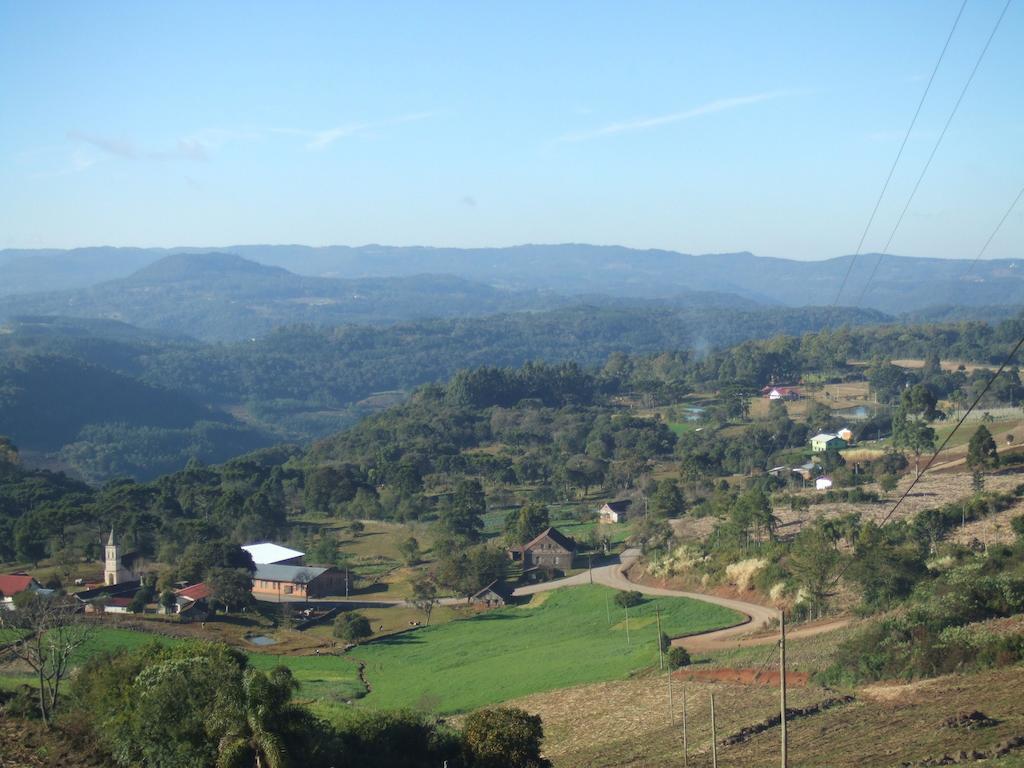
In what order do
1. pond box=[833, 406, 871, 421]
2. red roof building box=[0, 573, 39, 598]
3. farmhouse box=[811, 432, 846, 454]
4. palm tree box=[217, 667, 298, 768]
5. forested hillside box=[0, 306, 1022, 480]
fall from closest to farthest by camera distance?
palm tree box=[217, 667, 298, 768] → red roof building box=[0, 573, 39, 598] → farmhouse box=[811, 432, 846, 454] → pond box=[833, 406, 871, 421] → forested hillside box=[0, 306, 1022, 480]

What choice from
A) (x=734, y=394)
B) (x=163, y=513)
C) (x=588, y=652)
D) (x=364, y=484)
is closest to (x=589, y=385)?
(x=734, y=394)

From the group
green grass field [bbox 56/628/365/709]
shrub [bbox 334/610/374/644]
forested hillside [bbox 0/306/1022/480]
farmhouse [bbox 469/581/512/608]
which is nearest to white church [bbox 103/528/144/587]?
green grass field [bbox 56/628/365/709]

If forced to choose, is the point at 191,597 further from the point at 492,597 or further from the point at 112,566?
the point at 492,597

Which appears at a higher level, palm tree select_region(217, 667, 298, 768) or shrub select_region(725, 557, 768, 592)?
palm tree select_region(217, 667, 298, 768)

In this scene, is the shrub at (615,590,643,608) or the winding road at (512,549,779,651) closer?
the winding road at (512,549,779,651)

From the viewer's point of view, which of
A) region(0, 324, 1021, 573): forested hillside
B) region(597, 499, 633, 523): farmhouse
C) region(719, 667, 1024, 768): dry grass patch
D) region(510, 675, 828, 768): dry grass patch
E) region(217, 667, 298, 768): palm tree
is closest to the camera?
region(217, 667, 298, 768): palm tree

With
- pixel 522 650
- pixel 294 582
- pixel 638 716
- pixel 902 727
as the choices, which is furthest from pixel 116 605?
pixel 902 727

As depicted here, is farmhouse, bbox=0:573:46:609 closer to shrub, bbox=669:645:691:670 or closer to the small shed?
the small shed
